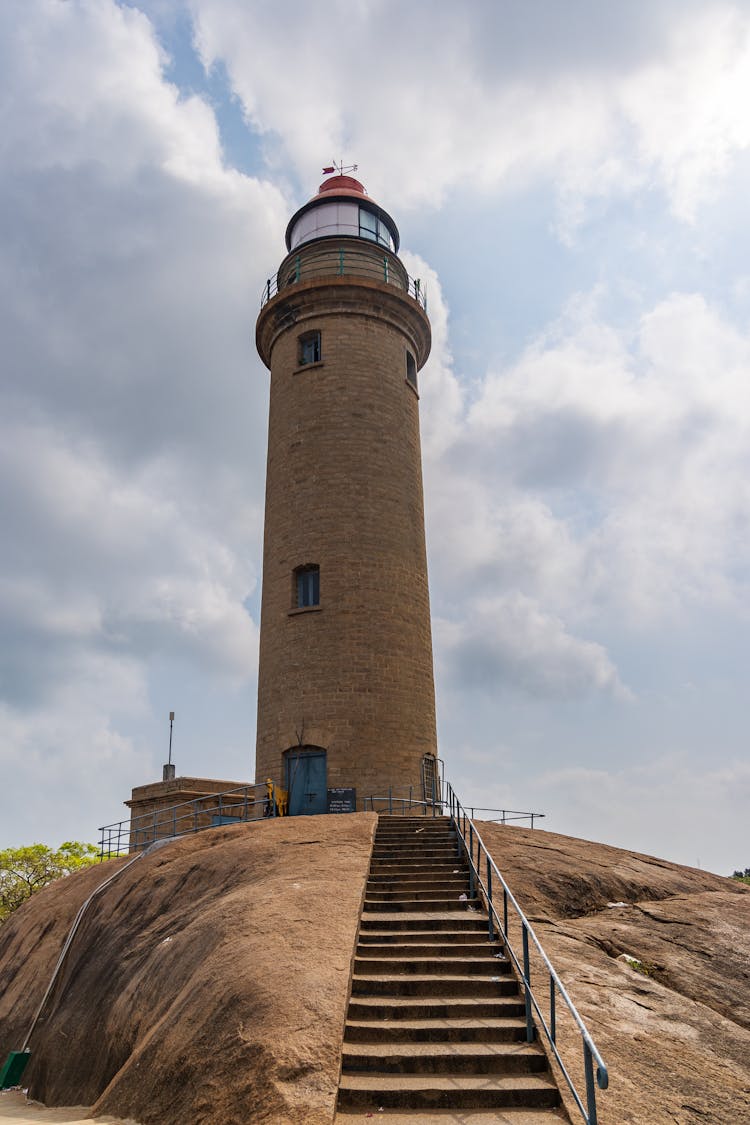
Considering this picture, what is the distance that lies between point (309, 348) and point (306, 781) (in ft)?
40.4

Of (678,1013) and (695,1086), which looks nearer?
(695,1086)

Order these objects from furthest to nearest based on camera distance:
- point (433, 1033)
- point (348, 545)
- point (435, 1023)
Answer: point (348, 545) → point (435, 1023) → point (433, 1033)

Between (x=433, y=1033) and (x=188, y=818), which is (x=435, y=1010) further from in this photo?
(x=188, y=818)

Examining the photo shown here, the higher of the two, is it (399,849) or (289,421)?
(289,421)

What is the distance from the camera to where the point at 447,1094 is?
7.80 metres

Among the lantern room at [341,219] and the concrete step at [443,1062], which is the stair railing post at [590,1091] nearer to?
the concrete step at [443,1062]

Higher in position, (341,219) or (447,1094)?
(341,219)

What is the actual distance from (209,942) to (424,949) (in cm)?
284

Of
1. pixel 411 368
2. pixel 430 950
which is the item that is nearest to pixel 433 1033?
pixel 430 950

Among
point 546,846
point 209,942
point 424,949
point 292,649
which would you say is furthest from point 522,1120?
point 292,649

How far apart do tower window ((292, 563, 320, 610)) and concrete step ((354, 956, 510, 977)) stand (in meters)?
12.2

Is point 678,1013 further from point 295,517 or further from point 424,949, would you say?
point 295,517

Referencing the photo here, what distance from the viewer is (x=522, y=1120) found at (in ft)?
24.2

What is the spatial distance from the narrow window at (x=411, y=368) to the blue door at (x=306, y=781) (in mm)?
11670
